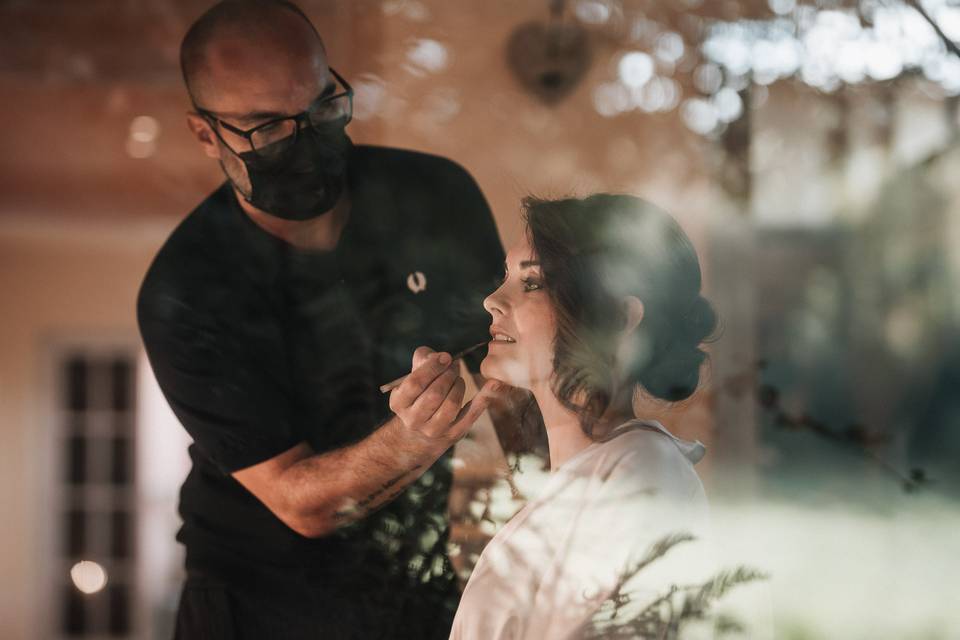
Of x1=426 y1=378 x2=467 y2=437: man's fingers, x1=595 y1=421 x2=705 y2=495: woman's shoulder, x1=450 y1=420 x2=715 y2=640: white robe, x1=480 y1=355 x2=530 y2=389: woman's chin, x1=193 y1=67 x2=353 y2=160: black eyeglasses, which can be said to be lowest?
x1=450 y1=420 x2=715 y2=640: white robe

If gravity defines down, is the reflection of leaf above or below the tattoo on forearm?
below

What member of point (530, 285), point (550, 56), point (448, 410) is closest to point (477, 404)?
point (448, 410)

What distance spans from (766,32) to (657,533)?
1.93 feet

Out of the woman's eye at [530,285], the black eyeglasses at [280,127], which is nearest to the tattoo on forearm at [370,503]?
the woman's eye at [530,285]

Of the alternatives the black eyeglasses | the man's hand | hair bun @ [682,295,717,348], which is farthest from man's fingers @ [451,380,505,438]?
the black eyeglasses

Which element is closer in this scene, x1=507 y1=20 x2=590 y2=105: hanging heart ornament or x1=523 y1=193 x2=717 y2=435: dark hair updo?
x1=523 y1=193 x2=717 y2=435: dark hair updo

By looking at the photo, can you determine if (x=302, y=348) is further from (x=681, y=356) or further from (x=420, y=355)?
(x=681, y=356)

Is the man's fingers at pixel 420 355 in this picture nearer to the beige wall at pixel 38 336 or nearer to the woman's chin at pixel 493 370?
the woman's chin at pixel 493 370

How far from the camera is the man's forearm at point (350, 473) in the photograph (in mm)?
876

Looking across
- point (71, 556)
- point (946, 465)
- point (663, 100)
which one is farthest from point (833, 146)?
point (71, 556)

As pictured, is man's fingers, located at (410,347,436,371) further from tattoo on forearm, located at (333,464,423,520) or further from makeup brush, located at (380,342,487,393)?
tattoo on forearm, located at (333,464,423,520)

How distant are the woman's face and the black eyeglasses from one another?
258 millimetres

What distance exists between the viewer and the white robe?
0.83 meters

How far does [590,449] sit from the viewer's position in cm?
85
